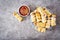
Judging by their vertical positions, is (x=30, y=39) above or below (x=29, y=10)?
below

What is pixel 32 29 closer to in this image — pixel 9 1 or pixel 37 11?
pixel 37 11

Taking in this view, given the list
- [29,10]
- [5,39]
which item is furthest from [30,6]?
[5,39]

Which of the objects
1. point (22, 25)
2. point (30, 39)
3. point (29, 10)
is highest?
point (29, 10)
